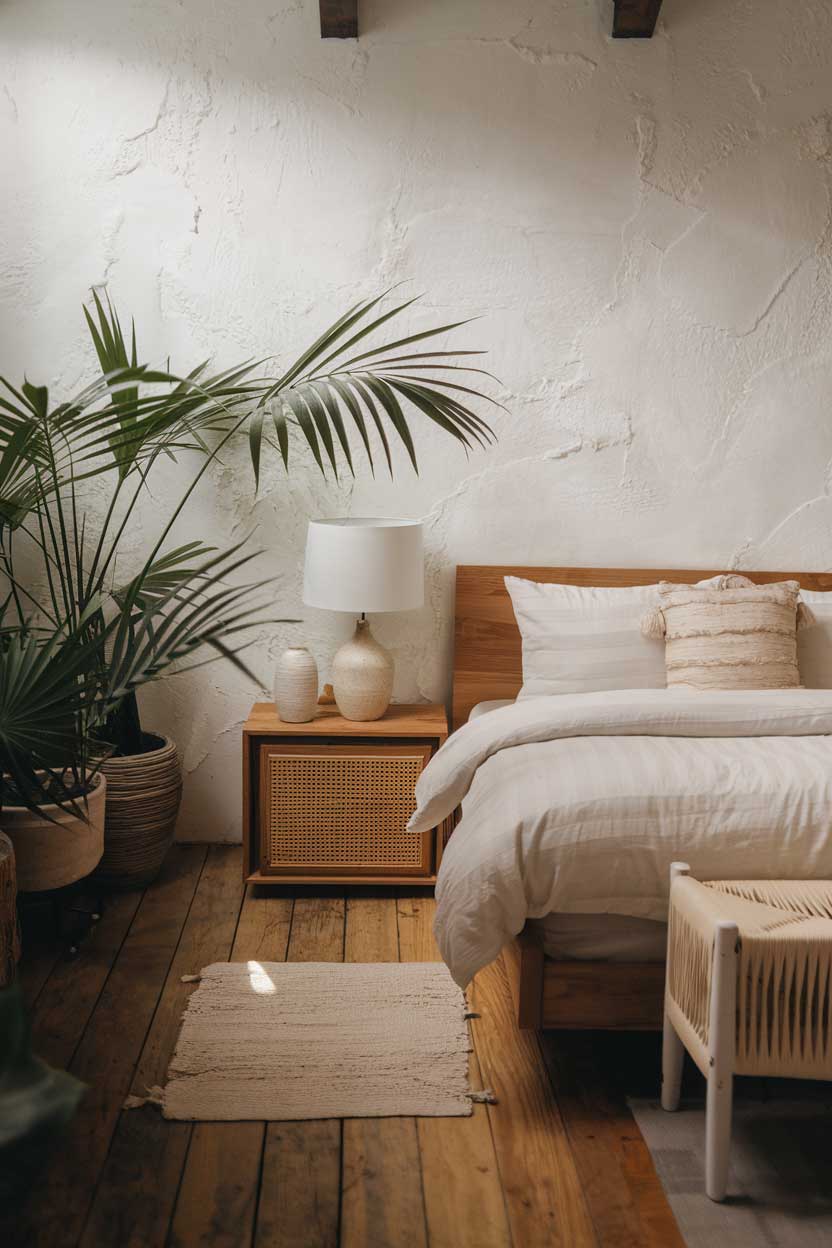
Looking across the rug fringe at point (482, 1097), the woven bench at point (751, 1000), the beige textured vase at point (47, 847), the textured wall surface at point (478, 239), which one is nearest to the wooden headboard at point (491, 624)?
the textured wall surface at point (478, 239)

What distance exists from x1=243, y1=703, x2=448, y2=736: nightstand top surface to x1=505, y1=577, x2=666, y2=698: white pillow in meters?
0.31

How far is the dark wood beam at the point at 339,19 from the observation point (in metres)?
3.06

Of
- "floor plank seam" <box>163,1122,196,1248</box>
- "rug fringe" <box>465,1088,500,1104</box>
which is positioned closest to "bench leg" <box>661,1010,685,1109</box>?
"rug fringe" <box>465,1088,500,1104</box>

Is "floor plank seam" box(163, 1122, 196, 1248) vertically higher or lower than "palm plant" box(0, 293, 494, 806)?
lower

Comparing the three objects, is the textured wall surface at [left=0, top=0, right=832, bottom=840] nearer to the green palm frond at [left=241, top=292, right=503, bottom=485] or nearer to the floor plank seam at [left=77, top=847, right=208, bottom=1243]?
the green palm frond at [left=241, top=292, right=503, bottom=485]

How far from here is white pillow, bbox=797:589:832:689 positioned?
10.5 feet

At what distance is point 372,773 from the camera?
3070 millimetres

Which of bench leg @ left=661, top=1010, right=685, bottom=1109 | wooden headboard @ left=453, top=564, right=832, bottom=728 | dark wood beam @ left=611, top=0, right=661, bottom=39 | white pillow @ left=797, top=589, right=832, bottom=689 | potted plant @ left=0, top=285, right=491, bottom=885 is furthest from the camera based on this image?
wooden headboard @ left=453, top=564, right=832, bottom=728

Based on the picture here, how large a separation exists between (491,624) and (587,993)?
149cm

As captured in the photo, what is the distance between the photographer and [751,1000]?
176cm

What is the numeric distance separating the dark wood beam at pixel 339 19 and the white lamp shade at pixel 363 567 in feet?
4.96

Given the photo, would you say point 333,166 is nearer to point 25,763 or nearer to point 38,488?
point 38,488

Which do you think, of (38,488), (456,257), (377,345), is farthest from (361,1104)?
(456,257)

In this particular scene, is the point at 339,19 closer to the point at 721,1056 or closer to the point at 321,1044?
the point at 321,1044
